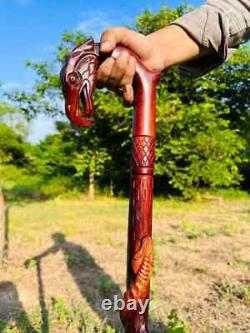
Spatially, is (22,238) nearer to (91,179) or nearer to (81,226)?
(81,226)

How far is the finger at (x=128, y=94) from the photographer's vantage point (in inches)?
45.6

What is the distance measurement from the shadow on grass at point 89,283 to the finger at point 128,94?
65.2 inches

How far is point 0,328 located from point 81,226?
4563 mm

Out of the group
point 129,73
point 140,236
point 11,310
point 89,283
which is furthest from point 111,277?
point 129,73

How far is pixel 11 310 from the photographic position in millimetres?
3414

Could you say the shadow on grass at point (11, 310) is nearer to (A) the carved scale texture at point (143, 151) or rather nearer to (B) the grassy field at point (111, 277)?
(B) the grassy field at point (111, 277)

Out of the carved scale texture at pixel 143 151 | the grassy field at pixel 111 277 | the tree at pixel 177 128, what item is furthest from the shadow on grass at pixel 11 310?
the tree at pixel 177 128

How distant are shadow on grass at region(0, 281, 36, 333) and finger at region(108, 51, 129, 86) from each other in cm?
229

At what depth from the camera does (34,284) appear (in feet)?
13.5

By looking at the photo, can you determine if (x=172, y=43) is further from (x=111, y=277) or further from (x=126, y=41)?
(x=111, y=277)

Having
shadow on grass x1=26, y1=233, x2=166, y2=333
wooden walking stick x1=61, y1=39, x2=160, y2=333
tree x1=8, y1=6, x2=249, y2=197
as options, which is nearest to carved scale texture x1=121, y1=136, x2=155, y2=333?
wooden walking stick x1=61, y1=39, x2=160, y2=333

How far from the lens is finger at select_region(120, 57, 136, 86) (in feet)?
3.68

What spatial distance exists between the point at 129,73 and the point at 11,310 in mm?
2750

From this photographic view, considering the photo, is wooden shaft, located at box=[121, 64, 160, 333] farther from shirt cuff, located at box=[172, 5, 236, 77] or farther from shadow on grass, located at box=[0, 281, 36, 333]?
shadow on grass, located at box=[0, 281, 36, 333]
